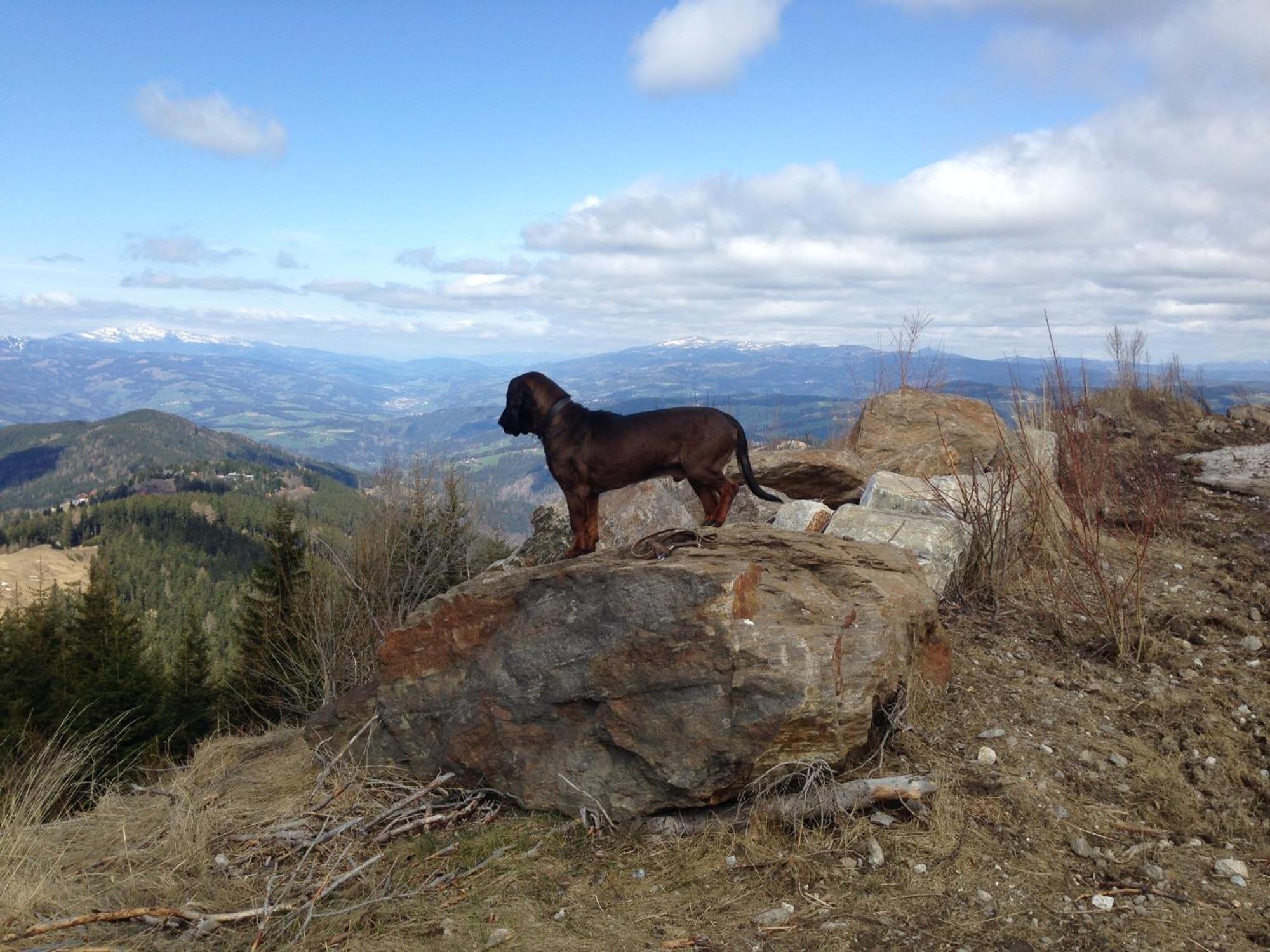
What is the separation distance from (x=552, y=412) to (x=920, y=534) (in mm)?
3365

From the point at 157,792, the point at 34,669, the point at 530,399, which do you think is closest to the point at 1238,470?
the point at 530,399

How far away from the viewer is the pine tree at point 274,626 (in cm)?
1920

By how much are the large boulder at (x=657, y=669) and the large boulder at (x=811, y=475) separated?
3552 mm

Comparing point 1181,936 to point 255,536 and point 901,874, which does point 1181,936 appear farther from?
point 255,536

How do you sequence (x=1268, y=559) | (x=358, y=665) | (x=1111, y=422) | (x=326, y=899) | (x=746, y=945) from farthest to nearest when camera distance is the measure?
(x=358, y=665) → (x=1111, y=422) → (x=1268, y=559) → (x=326, y=899) → (x=746, y=945)

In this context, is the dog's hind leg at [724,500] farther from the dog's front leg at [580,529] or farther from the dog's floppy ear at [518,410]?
the dog's floppy ear at [518,410]

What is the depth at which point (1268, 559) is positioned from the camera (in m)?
6.85

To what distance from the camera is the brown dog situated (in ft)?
16.0

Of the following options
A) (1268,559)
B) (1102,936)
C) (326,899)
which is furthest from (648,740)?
(1268,559)

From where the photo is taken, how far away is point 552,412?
199 inches

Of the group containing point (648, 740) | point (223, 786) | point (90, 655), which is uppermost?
point (648, 740)

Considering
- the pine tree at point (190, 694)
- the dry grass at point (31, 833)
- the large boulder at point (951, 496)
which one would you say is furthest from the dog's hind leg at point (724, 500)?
the pine tree at point (190, 694)

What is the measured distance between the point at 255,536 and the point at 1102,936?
11526cm

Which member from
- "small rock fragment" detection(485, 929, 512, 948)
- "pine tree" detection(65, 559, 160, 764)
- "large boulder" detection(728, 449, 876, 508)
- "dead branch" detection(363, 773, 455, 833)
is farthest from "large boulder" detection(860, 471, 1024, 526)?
"pine tree" detection(65, 559, 160, 764)
